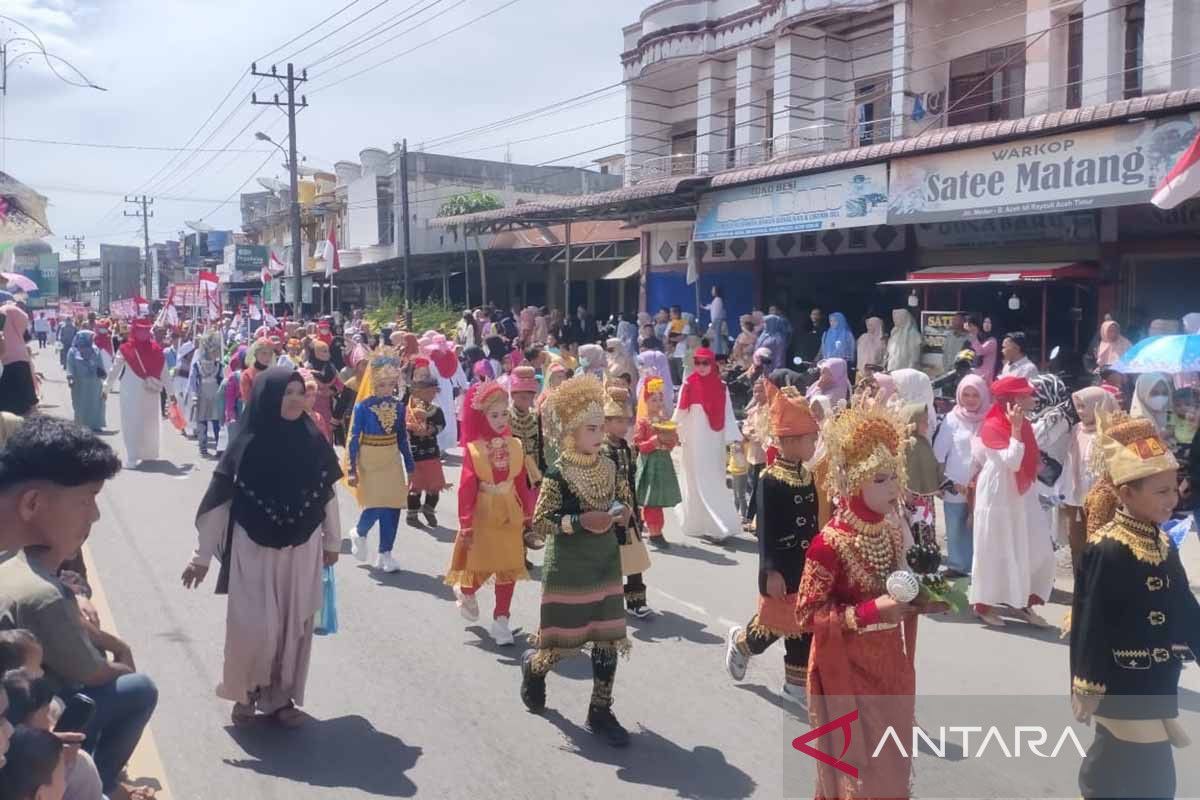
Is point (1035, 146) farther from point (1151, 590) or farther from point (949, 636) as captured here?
point (1151, 590)

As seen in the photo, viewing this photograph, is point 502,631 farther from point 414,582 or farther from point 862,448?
point 862,448

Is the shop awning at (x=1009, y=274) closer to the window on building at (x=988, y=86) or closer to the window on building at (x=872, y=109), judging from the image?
the window on building at (x=988, y=86)

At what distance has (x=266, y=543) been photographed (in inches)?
206

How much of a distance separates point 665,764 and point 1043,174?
1166 cm

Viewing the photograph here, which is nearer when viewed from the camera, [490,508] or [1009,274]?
[490,508]

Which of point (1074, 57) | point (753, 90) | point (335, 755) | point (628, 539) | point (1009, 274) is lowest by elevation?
point (335, 755)

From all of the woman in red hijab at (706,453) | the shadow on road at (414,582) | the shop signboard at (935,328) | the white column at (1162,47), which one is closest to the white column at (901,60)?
the shop signboard at (935,328)

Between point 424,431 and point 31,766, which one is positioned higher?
point 424,431

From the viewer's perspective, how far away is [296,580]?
533cm

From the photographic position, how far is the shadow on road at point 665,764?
182 inches

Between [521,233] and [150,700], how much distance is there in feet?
87.1

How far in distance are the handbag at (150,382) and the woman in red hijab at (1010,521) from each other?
11319 millimetres

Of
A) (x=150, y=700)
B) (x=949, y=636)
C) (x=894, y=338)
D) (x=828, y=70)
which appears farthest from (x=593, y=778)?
(x=828, y=70)

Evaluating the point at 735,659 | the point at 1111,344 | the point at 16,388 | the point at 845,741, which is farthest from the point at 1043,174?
the point at 16,388
